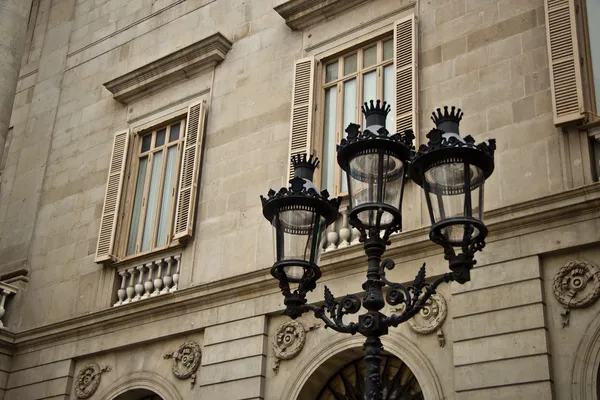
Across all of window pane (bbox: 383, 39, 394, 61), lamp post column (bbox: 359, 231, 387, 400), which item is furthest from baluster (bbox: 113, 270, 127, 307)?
lamp post column (bbox: 359, 231, 387, 400)

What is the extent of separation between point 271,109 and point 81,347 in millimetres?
4527

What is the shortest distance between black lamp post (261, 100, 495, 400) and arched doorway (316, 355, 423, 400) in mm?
3495

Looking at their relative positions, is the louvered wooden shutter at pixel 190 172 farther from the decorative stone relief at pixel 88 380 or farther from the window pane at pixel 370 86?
the window pane at pixel 370 86

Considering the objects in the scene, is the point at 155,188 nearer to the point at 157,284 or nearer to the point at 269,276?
the point at 157,284

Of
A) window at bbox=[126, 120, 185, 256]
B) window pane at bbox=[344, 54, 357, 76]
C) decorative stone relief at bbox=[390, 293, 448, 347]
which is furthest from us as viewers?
window at bbox=[126, 120, 185, 256]

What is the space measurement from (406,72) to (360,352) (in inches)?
140

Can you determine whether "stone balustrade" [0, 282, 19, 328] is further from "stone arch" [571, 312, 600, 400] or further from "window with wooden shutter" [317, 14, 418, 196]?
"stone arch" [571, 312, 600, 400]

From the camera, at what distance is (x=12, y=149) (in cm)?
1734

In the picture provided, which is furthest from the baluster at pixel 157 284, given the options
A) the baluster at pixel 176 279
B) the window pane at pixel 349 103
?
the window pane at pixel 349 103

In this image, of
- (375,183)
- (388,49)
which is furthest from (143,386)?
(375,183)

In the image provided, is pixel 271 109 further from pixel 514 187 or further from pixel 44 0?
pixel 44 0

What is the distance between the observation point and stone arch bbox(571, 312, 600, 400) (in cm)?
884

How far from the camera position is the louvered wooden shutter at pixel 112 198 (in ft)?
46.2

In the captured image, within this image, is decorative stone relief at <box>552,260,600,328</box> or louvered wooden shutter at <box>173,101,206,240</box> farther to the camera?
louvered wooden shutter at <box>173,101,206,240</box>
